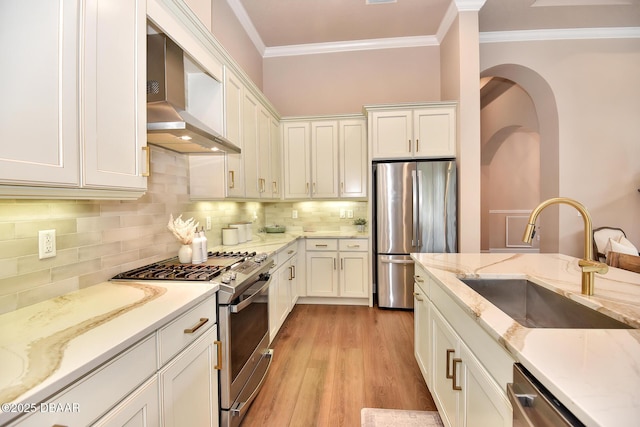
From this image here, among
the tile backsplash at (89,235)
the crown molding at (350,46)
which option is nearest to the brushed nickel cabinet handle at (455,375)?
the tile backsplash at (89,235)

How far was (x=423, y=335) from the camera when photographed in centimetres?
186

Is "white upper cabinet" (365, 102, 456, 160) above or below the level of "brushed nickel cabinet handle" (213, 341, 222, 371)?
above

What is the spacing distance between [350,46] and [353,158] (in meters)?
1.71

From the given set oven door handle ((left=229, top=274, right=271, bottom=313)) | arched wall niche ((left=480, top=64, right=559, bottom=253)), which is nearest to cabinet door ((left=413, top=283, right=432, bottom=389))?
oven door handle ((left=229, top=274, right=271, bottom=313))

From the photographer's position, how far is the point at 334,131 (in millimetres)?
3670

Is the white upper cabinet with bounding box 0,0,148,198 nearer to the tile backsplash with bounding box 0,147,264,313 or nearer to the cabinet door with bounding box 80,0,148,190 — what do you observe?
the cabinet door with bounding box 80,0,148,190

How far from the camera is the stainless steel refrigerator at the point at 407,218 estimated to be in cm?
317

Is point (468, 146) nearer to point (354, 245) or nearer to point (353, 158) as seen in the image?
point (353, 158)

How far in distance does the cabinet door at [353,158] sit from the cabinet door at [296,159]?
47 centimetres

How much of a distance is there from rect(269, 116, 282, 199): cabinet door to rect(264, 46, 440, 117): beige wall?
0.73 metres

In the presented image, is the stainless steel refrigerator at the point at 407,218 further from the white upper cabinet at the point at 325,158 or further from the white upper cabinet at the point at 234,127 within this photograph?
the white upper cabinet at the point at 234,127

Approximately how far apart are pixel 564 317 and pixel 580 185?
3366 millimetres

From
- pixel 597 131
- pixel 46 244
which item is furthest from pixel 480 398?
pixel 597 131

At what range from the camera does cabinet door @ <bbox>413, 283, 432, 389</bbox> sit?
1724 millimetres
